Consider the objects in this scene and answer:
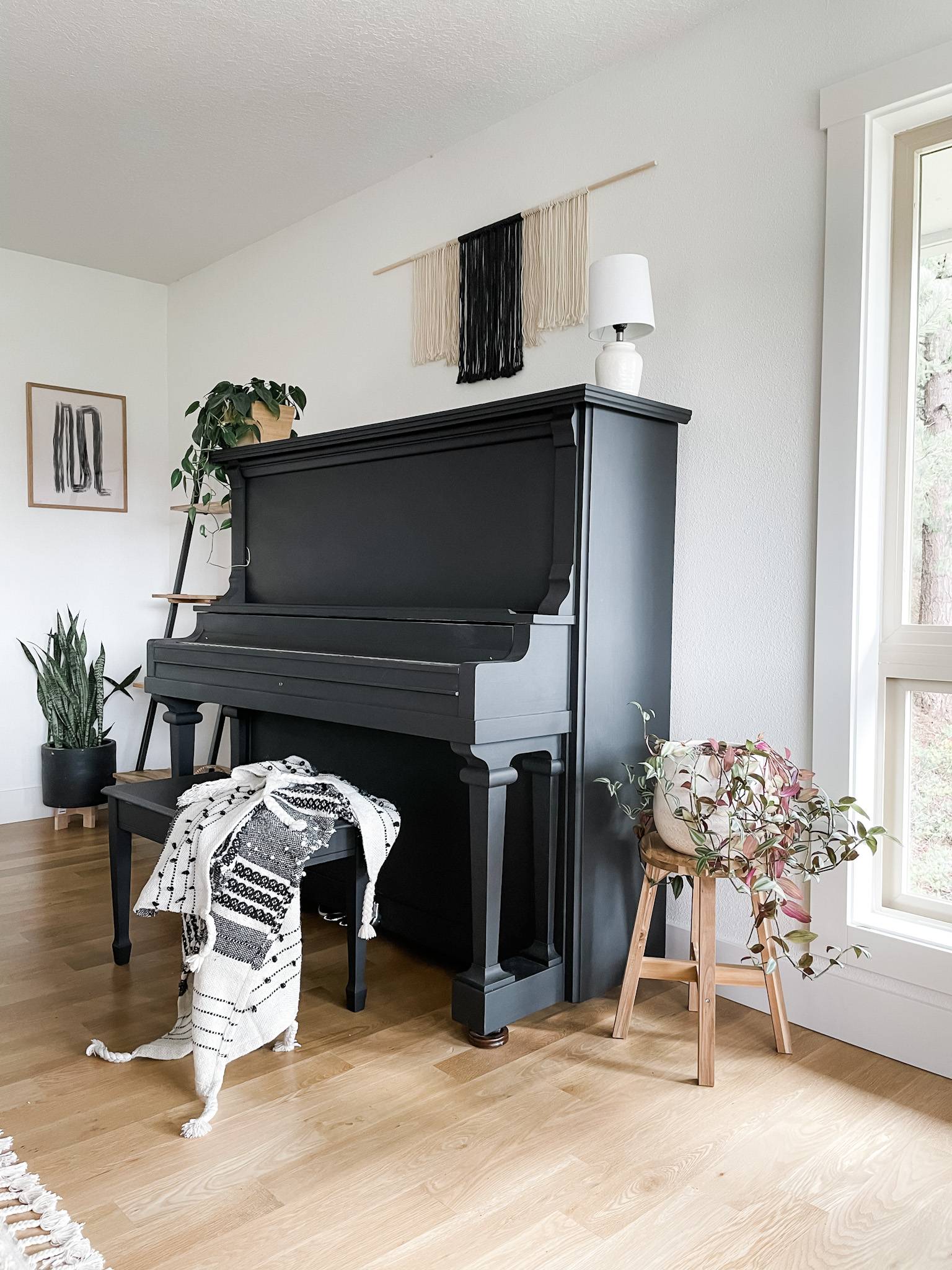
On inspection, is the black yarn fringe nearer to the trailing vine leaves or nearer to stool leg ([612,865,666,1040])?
the trailing vine leaves

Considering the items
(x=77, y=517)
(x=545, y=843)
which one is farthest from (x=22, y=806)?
(x=545, y=843)

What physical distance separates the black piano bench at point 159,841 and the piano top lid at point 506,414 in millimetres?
1046

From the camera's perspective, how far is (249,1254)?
4.81ft

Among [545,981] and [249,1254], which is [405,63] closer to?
[545,981]

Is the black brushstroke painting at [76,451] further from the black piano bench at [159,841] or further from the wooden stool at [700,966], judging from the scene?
the wooden stool at [700,966]

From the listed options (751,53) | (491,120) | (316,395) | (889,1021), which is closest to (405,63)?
(491,120)

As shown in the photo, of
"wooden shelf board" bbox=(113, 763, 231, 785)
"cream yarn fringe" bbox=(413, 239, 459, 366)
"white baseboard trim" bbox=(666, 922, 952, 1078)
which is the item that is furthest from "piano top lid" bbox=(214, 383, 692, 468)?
"wooden shelf board" bbox=(113, 763, 231, 785)

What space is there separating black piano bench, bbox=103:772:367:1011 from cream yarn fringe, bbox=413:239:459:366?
157 centimetres

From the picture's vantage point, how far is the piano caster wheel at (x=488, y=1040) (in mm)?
2146

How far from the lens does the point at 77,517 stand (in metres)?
4.58

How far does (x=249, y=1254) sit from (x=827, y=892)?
1.44 meters

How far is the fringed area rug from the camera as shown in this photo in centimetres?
142

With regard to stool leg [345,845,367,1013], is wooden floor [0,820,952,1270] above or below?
below

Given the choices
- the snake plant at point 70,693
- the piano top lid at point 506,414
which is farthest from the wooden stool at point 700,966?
the snake plant at point 70,693
